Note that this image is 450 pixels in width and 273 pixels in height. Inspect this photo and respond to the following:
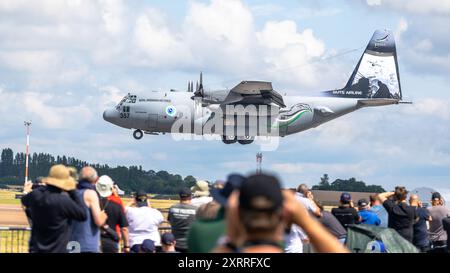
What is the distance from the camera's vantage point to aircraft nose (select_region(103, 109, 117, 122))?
2023 inches

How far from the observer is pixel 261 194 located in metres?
4.79

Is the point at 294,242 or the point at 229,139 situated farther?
the point at 229,139

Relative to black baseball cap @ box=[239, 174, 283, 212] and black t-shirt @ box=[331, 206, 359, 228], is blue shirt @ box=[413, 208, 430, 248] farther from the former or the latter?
black baseball cap @ box=[239, 174, 283, 212]

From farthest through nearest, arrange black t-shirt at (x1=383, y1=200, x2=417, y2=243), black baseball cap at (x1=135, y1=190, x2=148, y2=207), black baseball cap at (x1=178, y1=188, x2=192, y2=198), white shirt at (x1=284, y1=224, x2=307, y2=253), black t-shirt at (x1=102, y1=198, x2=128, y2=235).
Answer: black t-shirt at (x1=383, y1=200, x2=417, y2=243) < black baseball cap at (x1=135, y1=190, x2=148, y2=207) < black baseball cap at (x1=178, y1=188, x2=192, y2=198) < white shirt at (x1=284, y1=224, x2=307, y2=253) < black t-shirt at (x1=102, y1=198, x2=128, y2=235)

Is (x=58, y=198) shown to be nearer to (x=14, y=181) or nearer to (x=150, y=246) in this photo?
(x=150, y=246)

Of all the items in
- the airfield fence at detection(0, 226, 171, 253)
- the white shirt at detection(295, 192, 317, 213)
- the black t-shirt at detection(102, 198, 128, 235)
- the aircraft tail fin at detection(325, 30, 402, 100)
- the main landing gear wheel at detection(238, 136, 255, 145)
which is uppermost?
the aircraft tail fin at detection(325, 30, 402, 100)

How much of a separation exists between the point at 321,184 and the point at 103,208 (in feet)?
174

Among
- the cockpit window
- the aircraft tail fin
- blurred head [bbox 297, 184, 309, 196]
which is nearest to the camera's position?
blurred head [bbox 297, 184, 309, 196]

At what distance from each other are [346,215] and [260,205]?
10.9 metres

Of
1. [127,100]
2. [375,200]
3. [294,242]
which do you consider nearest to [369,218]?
[375,200]

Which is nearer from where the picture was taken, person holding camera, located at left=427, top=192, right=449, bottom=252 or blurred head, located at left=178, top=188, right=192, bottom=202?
blurred head, located at left=178, top=188, right=192, bottom=202

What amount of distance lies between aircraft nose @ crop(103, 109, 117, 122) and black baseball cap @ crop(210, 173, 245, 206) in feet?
150

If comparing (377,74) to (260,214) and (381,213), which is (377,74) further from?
(260,214)

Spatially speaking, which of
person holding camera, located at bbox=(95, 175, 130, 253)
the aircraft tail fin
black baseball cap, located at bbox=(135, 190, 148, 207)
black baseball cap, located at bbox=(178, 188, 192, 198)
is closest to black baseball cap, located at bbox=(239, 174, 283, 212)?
person holding camera, located at bbox=(95, 175, 130, 253)
